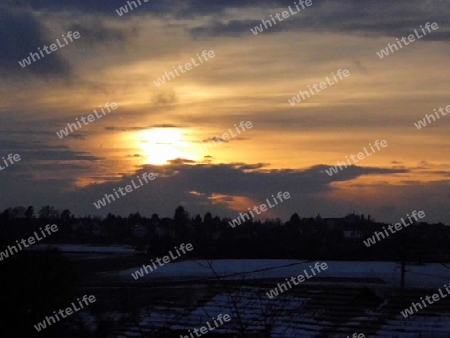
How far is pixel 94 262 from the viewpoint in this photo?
126 ft

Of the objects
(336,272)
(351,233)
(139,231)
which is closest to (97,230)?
(139,231)

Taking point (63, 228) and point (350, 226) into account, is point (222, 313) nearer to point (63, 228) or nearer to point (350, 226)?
point (350, 226)

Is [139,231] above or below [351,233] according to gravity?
above

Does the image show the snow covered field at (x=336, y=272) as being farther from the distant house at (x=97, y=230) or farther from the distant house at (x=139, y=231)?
the distant house at (x=97, y=230)

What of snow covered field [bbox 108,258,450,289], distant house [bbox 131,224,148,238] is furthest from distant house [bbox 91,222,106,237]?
snow covered field [bbox 108,258,450,289]

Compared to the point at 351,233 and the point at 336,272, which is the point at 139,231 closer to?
the point at 351,233

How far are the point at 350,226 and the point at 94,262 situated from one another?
45.6 ft

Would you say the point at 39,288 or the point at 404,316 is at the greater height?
the point at 39,288

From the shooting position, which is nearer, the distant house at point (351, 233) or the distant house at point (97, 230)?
the distant house at point (351, 233)

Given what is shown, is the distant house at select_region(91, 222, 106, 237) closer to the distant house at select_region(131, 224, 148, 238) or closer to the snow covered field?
the distant house at select_region(131, 224, 148, 238)

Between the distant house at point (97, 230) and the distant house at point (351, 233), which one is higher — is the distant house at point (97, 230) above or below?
above

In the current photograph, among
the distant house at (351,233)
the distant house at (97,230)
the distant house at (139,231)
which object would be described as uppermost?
the distant house at (97,230)

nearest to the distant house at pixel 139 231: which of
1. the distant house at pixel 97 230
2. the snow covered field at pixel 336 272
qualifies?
the distant house at pixel 97 230

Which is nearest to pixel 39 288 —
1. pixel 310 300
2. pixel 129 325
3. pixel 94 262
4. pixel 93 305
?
pixel 93 305
